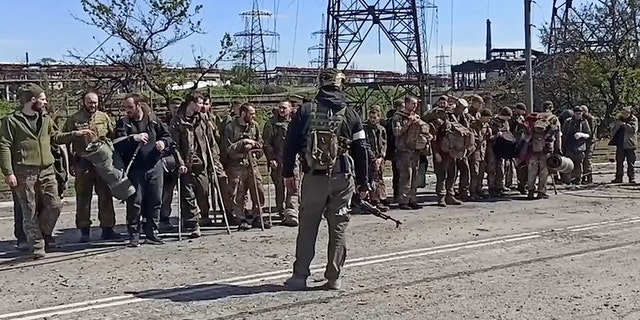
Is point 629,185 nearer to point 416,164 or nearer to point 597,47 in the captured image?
point 416,164

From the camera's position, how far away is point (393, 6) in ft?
116

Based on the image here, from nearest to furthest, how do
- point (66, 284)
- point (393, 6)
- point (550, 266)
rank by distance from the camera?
point (66, 284), point (550, 266), point (393, 6)

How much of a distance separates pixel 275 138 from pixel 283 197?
3.20 feet

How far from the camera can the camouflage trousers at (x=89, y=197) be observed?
35.4ft

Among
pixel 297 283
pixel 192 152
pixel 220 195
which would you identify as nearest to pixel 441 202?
pixel 220 195

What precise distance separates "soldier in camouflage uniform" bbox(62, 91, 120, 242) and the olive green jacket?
65 centimetres

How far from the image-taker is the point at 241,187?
11.8 metres

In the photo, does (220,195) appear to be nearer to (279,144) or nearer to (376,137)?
(279,144)

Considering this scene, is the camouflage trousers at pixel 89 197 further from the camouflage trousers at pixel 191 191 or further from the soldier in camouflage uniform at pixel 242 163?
the soldier in camouflage uniform at pixel 242 163

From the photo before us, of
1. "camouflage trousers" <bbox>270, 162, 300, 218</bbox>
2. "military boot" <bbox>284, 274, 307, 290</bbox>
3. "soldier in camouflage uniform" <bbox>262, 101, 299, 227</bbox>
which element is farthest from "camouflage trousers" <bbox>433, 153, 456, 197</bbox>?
"military boot" <bbox>284, 274, 307, 290</bbox>

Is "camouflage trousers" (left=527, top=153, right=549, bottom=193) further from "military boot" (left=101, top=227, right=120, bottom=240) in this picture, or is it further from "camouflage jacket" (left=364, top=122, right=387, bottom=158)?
"military boot" (left=101, top=227, right=120, bottom=240)

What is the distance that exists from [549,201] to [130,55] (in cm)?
1244

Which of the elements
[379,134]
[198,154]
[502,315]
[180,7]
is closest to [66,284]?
[198,154]

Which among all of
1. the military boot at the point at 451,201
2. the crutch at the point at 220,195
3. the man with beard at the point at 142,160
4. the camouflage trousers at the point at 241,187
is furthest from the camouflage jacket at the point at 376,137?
the man with beard at the point at 142,160
